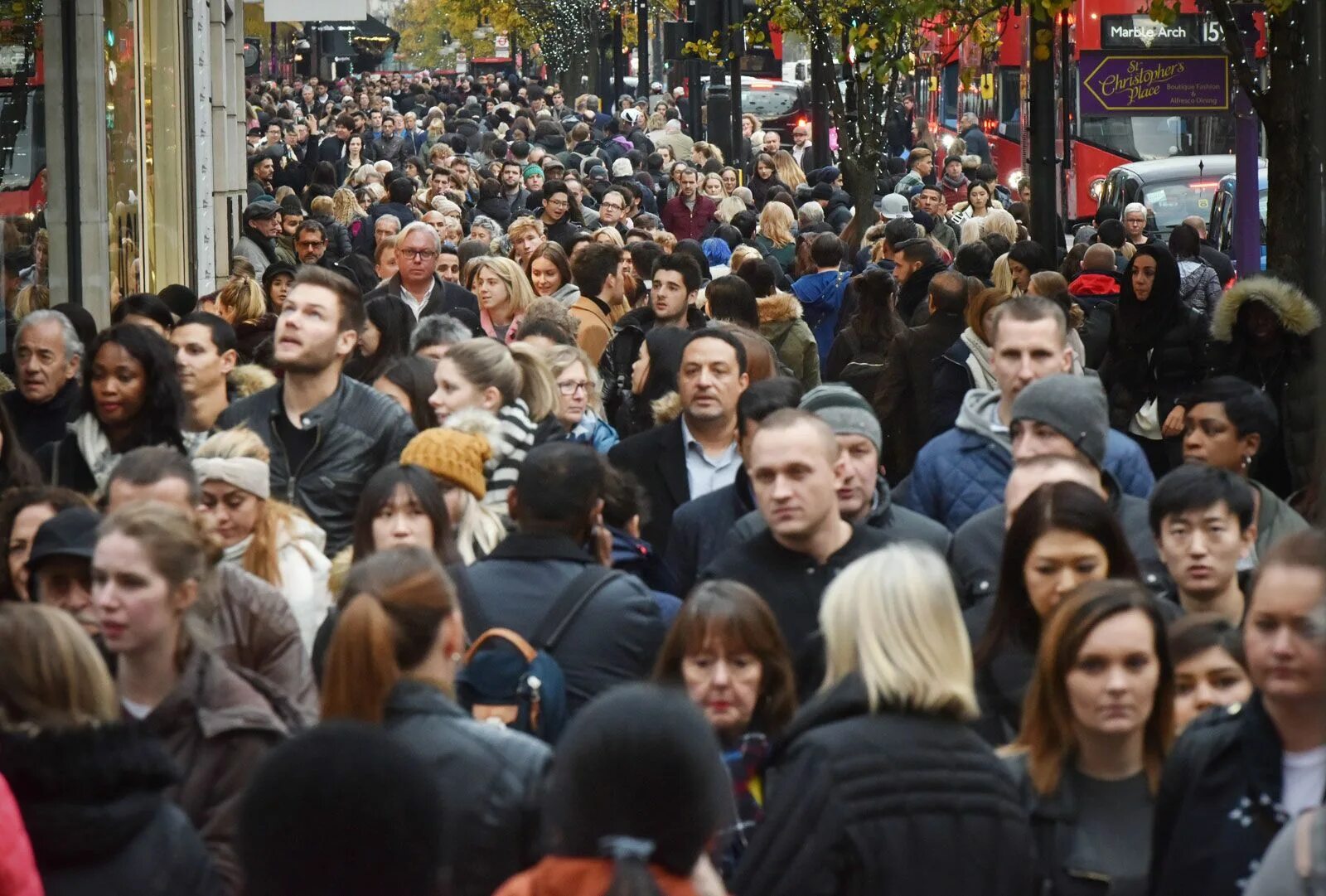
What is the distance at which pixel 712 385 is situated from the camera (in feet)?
27.3

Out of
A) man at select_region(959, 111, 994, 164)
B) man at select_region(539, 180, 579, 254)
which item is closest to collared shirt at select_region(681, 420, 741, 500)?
man at select_region(539, 180, 579, 254)

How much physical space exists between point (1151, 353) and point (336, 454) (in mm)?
5273

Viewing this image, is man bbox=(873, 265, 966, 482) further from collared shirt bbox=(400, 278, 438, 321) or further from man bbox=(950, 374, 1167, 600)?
man bbox=(950, 374, 1167, 600)

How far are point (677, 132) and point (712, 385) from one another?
73.7 feet

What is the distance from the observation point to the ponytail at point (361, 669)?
4.37m

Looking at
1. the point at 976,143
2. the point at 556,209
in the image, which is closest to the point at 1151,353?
the point at 556,209

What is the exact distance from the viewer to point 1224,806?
4.37 meters

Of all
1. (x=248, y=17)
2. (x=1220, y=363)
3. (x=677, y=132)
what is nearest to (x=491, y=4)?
(x=248, y=17)

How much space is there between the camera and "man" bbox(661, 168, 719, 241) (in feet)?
72.4

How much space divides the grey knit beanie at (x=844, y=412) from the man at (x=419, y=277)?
5.16 metres

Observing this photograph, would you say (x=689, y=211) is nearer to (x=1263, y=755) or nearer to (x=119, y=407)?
(x=119, y=407)

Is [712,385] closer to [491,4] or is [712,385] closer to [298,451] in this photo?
[298,451]

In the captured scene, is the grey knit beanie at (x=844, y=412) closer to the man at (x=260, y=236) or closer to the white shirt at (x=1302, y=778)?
the white shirt at (x=1302, y=778)

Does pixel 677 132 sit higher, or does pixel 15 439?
pixel 677 132
